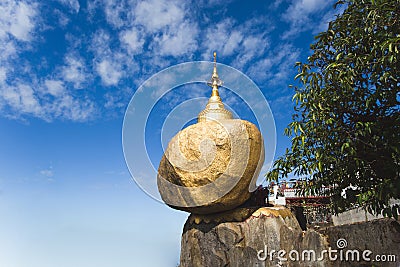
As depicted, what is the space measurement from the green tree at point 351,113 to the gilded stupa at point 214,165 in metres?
1.77

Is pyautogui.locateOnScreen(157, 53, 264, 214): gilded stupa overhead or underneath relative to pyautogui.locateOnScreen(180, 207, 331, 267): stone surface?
overhead

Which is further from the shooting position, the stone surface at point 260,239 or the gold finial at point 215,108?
the gold finial at point 215,108

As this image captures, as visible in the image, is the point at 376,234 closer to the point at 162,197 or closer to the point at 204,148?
the point at 204,148

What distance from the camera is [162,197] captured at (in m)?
9.55

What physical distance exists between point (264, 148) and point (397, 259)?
12.6 ft

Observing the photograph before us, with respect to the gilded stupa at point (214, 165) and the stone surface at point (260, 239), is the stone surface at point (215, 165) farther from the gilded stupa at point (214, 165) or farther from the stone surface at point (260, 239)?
the stone surface at point (260, 239)

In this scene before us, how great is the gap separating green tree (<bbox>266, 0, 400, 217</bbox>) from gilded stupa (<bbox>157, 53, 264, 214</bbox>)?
1.77 metres

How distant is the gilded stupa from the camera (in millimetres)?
8500

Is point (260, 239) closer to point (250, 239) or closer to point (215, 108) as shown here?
point (250, 239)

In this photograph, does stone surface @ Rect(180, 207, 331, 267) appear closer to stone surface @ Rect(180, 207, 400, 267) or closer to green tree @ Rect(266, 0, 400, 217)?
stone surface @ Rect(180, 207, 400, 267)

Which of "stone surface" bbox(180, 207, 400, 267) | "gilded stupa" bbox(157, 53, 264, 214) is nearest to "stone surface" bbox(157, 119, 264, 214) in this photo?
"gilded stupa" bbox(157, 53, 264, 214)

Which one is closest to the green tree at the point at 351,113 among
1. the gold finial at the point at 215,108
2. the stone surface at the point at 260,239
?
the stone surface at the point at 260,239

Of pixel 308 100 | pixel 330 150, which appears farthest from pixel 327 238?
pixel 308 100

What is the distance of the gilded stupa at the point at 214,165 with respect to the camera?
27.9 ft
